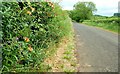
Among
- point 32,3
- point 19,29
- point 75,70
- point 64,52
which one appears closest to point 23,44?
point 19,29

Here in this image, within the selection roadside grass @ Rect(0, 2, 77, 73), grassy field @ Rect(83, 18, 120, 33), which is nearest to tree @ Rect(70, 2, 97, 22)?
grassy field @ Rect(83, 18, 120, 33)

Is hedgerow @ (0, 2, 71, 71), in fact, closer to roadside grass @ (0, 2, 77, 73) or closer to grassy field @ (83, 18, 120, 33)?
roadside grass @ (0, 2, 77, 73)

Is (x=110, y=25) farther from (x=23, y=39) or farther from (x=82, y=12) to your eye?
(x=82, y=12)

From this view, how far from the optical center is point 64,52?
28.5ft

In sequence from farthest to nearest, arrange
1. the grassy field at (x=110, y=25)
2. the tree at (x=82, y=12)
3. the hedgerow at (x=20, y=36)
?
the tree at (x=82, y=12) → the grassy field at (x=110, y=25) → the hedgerow at (x=20, y=36)

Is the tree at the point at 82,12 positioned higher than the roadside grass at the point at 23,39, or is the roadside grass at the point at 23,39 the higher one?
the roadside grass at the point at 23,39

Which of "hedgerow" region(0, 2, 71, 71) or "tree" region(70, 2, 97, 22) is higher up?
"hedgerow" region(0, 2, 71, 71)

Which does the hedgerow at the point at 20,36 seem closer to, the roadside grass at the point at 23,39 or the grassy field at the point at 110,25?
the roadside grass at the point at 23,39

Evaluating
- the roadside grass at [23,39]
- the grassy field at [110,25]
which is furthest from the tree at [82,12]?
the roadside grass at [23,39]

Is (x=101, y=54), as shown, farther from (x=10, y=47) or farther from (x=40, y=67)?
(x=10, y=47)

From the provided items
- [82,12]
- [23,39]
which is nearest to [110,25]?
[23,39]

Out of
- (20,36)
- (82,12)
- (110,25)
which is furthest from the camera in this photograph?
(82,12)

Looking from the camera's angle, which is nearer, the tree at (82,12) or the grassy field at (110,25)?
the grassy field at (110,25)

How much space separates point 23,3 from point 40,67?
4.47ft
